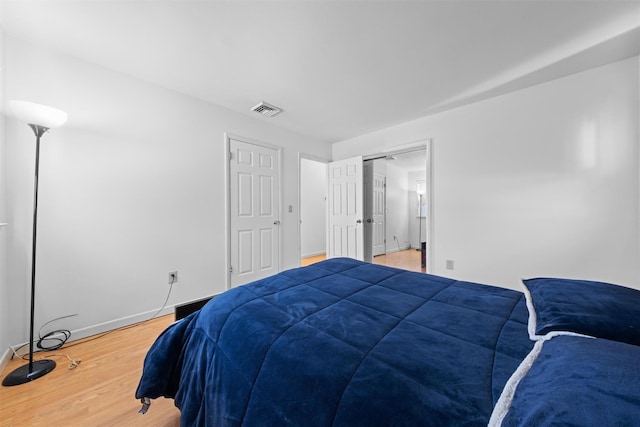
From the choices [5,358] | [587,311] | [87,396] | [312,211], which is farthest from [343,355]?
[312,211]

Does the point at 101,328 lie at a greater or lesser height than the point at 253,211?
lesser

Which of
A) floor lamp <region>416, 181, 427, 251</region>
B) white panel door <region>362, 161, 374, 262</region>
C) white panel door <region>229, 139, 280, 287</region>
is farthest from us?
floor lamp <region>416, 181, 427, 251</region>

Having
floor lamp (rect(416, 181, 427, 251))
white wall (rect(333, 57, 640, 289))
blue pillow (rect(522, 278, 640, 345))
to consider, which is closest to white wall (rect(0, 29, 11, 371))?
blue pillow (rect(522, 278, 640, 345))

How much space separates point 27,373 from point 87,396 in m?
0.57

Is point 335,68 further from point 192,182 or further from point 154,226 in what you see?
→ point 154,226

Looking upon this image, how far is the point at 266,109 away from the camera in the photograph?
2943mm

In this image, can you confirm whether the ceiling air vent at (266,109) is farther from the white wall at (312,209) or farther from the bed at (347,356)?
the white wall at (312,209)

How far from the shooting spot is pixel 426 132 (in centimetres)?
320

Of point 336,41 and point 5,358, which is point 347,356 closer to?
point 336,41

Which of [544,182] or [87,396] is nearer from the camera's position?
[87,396]

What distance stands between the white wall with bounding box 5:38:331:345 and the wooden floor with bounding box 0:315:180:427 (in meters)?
0.47

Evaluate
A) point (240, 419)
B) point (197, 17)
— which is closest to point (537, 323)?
point (240, 419)

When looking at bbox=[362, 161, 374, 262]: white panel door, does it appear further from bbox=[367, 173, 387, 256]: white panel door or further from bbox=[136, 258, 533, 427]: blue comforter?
bbox=[136, 258, 533, 427]: blue comforter

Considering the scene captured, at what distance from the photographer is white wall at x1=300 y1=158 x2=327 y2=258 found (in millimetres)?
5512
